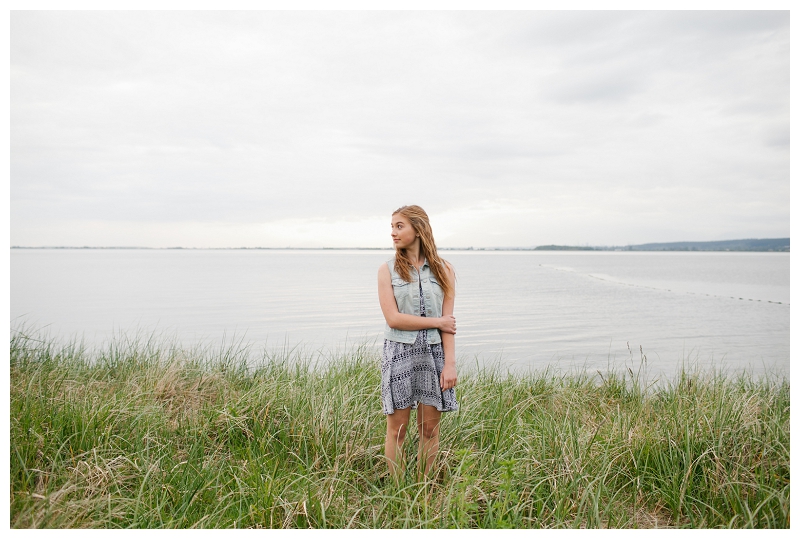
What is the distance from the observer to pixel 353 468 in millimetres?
4074

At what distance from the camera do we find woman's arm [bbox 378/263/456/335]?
348 cm

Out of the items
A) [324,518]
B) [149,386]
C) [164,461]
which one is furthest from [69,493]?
[149,386]

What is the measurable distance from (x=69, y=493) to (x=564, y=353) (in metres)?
11.1

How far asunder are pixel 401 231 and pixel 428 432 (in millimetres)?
1443

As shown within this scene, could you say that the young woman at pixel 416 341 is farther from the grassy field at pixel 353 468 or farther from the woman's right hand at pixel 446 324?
the grassy field at pixel 353 468

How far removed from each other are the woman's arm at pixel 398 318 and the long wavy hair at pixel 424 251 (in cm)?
11

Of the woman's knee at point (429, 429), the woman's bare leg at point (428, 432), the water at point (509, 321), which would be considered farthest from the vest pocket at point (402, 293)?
the water at point (509, 321)

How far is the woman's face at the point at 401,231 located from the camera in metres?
→ 3.59

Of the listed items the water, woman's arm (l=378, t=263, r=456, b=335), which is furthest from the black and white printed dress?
the water

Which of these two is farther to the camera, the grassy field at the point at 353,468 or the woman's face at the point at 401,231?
the woman's face at the point at 401,231

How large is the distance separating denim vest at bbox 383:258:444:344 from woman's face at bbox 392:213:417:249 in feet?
0.45

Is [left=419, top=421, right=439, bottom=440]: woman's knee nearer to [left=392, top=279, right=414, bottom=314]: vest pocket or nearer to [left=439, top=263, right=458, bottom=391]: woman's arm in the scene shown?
[left=439, top=263, right=458, bottom=391]: woman's arm

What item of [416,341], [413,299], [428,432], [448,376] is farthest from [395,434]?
[413,299]
